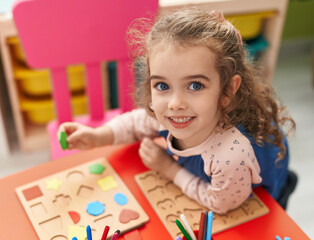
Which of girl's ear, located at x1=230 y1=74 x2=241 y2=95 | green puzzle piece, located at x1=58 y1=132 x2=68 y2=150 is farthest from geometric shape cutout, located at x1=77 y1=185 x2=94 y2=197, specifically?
girl's ear, located at x1=230 y1=74 x2=241 y2=95

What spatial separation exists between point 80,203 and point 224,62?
37cm

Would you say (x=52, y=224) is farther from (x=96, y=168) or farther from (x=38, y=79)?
(x=38, y=79)

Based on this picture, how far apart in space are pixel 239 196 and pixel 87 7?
559 mm

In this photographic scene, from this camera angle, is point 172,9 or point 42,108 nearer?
point 172,9

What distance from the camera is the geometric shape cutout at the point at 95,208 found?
67cm

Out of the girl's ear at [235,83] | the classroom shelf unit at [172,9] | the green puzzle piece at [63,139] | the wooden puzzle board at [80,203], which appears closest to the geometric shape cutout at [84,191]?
the wooden puzzle board at [80,203]

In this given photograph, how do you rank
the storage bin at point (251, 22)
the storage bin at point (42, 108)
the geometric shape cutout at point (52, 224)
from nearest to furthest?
the geometric shape cutout at point (52, 224) < the storage bin at point (251, 22) < the storage bin at point (42, 108)

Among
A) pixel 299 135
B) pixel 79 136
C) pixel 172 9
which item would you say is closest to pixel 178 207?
pixel 79 136

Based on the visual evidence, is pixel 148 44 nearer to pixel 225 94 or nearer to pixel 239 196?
pixel 225 94

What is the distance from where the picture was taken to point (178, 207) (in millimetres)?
702

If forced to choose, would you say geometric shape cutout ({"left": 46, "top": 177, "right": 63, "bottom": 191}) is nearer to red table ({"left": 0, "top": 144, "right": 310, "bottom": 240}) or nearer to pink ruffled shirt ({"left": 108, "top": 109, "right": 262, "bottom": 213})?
red table ({"left": 0, "top": 144, "right": 310, "bottom": 240})

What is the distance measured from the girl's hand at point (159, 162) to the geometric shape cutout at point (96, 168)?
0.09 meters

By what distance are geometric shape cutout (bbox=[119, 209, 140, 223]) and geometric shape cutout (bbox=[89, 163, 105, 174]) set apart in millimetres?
125

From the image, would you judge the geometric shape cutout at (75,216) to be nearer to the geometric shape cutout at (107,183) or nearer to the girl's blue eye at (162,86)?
the geometric shape cutout at (107,183)
